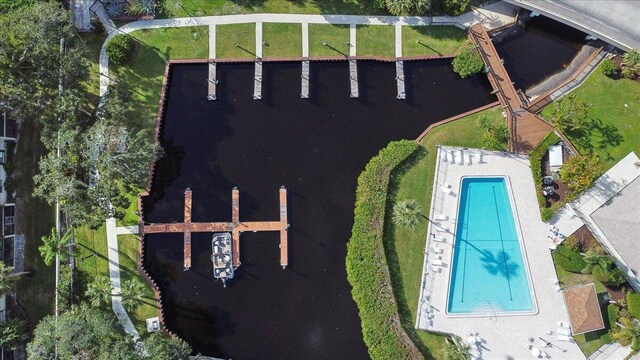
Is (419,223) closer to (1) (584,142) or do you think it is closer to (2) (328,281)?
(2) (328,281)

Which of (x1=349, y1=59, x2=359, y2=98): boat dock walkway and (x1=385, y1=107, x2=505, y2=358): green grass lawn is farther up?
(x1=349, y1=59, x2=359, y2=98): boat dock walkway

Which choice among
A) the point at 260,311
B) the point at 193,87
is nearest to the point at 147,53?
the point at 193,87

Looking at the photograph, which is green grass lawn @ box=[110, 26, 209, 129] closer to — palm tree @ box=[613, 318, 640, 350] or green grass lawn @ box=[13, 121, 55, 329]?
green grass lawn @ box=[13, 121, 55, 329]

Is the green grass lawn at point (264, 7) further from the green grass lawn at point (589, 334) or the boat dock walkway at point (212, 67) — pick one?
the green grass lawn at point (589, 334)

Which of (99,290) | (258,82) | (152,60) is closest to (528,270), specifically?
(258,82)

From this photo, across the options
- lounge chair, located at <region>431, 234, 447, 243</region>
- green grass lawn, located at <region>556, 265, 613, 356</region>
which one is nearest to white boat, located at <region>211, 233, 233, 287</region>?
lounge chair, located at <region>431, 234, 447, 243</region>

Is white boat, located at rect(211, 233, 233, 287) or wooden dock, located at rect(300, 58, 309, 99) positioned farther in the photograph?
wooden dock, located at rect(300, 58, 309, 99)

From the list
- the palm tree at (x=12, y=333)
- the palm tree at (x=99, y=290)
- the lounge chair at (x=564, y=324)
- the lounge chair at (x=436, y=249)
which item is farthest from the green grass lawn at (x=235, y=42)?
the lounge chair at (x=564, y=324)
